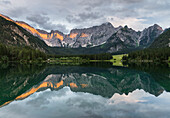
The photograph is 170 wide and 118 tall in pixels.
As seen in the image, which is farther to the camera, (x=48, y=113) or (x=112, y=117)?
(x=48, y=113)

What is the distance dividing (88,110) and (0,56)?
198977mm

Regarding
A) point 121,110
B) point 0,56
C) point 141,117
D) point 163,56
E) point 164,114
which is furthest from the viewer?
point 163,56

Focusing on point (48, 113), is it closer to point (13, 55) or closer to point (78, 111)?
point (78, 111)

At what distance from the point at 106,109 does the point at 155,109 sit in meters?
6.03

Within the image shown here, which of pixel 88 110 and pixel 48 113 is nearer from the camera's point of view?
pixel 48 113

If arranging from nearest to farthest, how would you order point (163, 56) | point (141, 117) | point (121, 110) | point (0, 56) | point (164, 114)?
point (141, 117), point (164, 114), point (121, 110), point (0, 56), point (163, 56)

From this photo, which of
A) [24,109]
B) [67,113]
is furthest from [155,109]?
[24,109]

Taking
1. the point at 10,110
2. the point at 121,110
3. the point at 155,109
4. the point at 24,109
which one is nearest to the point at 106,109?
the point at 121,110

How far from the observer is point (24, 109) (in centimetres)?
1717

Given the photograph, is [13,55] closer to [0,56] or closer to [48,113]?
[0,56]

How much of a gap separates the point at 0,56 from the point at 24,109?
7659 inches

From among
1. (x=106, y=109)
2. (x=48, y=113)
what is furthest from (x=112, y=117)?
(x=48, y=113)

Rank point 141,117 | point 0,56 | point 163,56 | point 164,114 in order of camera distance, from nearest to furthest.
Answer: point 141,117
point 164,114
point 0,56
point 163,56

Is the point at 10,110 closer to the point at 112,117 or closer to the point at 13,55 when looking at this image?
the point at 112,117
